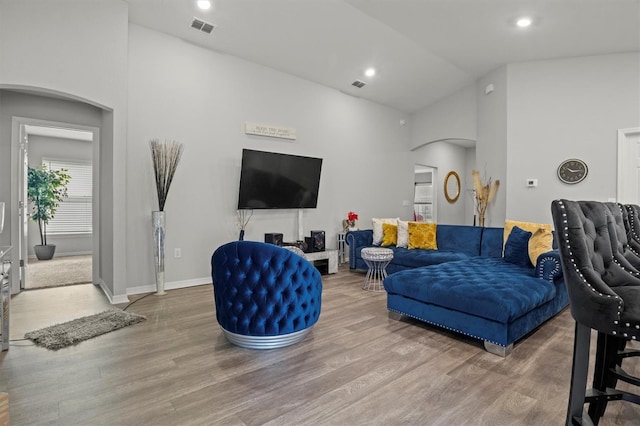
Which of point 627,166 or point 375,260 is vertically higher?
point 627,166

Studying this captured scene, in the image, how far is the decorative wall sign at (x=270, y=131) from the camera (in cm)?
510

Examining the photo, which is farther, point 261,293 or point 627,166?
point 627,166

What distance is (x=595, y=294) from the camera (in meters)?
1.24

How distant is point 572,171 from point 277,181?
4.32 m

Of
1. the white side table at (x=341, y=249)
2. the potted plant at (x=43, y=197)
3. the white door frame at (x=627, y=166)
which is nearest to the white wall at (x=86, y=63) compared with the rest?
the potted plant at (x=43, y=197)

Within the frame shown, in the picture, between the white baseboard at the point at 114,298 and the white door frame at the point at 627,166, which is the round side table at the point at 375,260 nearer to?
the white baseboard at the point at 114,298

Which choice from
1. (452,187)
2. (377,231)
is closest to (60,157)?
(377,231)

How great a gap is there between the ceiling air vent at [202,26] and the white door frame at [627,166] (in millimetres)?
5596

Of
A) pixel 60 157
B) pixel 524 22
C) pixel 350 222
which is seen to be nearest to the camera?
pixel 524 22

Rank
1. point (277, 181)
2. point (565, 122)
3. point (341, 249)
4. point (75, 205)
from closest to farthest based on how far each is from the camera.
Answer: point (565, 122) < point (277, 181) < point (341, 249) < point (75, 205)

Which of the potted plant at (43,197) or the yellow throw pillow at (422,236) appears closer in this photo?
the yellow throw pillow at (422,236)

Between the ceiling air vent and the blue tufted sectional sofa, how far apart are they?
3.66m

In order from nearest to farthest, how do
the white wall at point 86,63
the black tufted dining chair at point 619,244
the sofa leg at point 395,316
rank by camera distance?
the black tufted dining chair at point 619,244 → the white wall at point 86,63 → the sofa leg at point 395,316

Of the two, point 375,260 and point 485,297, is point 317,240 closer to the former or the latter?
point 375,260
